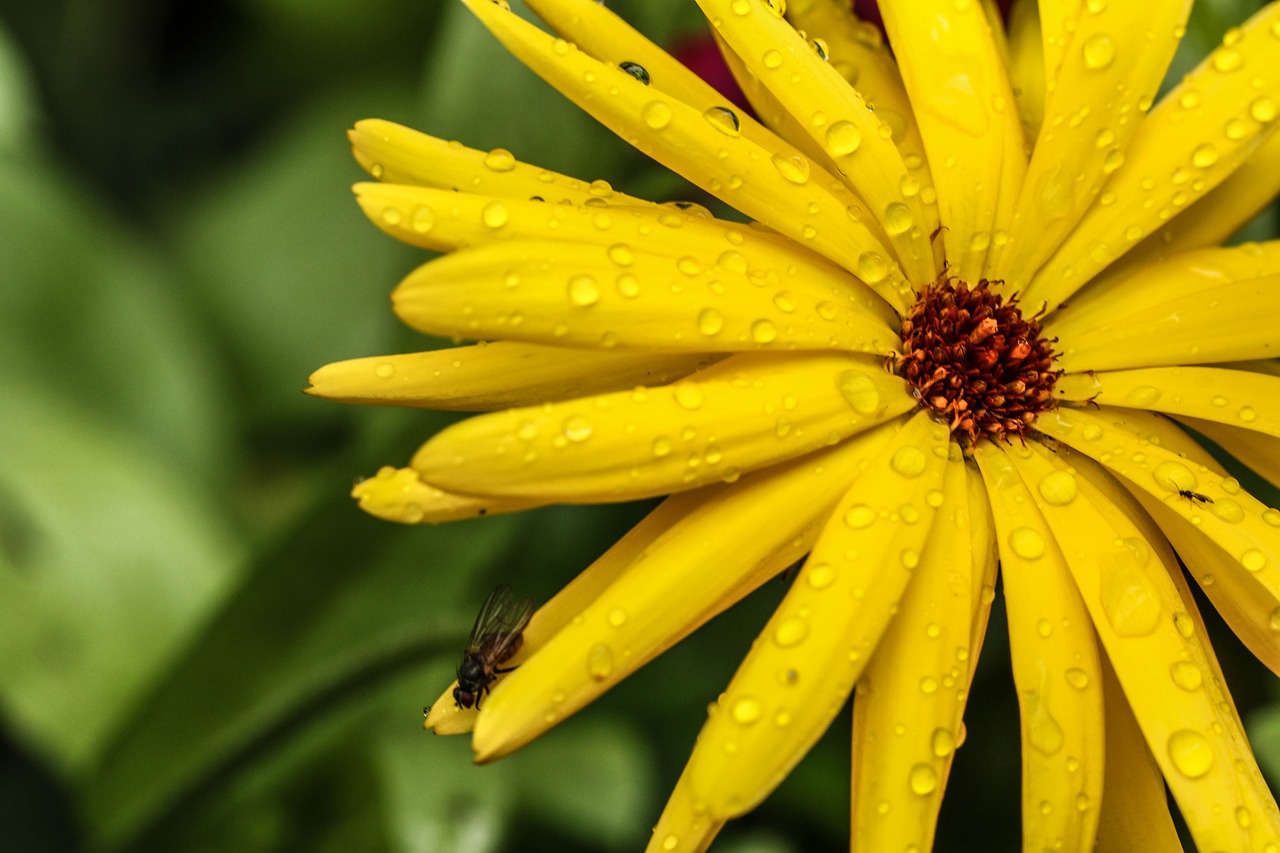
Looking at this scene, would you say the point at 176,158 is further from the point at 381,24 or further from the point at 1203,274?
the point at 1203,274

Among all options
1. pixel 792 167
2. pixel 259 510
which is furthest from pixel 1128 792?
pixel 259 510

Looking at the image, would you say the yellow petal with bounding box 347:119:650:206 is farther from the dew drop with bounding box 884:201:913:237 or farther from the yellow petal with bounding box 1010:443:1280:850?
the yellow petal with bounding box 1010:443:1280:850

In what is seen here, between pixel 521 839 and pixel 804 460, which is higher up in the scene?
pixel 804 460

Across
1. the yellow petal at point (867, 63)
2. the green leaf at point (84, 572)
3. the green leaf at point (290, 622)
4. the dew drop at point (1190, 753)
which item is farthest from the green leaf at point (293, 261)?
the dew drop at point (1190, 753)

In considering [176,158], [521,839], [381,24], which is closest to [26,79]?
[176,158]

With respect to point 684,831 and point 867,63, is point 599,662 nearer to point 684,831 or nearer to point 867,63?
point 684,831
